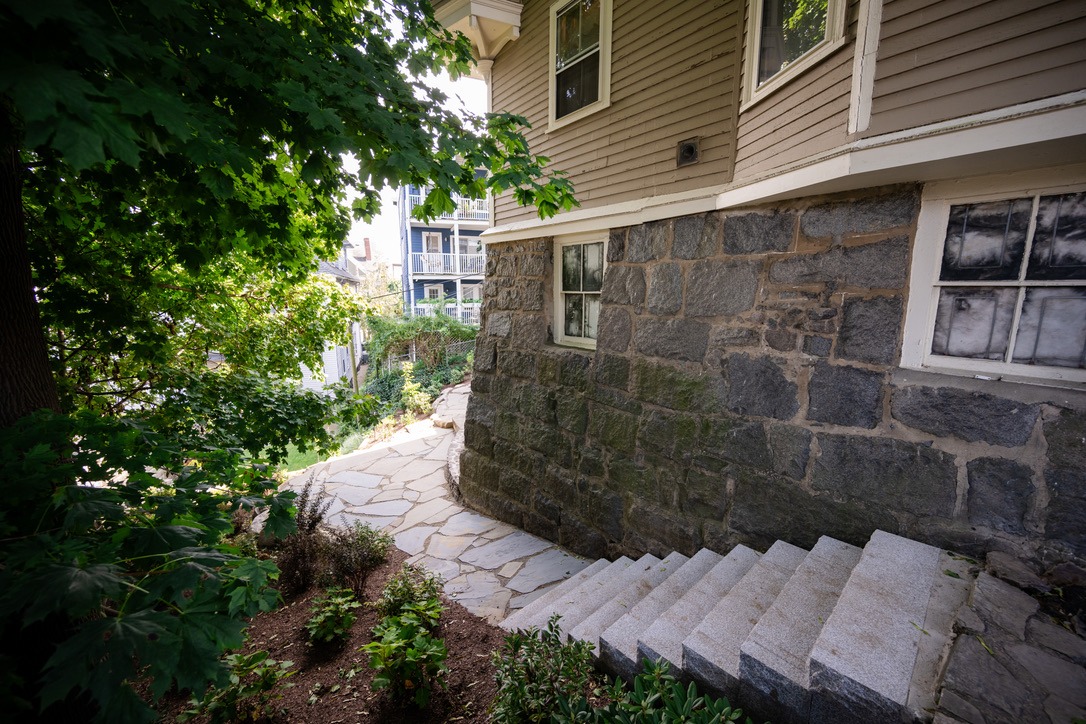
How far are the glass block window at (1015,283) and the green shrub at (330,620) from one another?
12.7 ft

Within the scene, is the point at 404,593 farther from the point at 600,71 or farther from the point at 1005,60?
the point at 600,71

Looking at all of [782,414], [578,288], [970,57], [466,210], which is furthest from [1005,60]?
[466,210]

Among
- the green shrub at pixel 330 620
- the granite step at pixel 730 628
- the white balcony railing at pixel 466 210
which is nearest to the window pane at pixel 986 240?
the granite step at pixel 730 628

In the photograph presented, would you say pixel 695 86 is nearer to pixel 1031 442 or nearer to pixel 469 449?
pixel 1031 442

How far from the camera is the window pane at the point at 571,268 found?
4391mm

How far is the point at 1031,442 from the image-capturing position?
6.48ft

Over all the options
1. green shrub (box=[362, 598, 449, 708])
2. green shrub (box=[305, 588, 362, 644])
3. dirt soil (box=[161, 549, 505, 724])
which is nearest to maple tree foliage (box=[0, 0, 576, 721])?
green shrub (box=[362, 598, 449, 708])

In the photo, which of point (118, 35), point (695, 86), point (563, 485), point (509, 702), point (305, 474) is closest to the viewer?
point (118, 35)

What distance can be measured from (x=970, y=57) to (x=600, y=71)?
287 cm

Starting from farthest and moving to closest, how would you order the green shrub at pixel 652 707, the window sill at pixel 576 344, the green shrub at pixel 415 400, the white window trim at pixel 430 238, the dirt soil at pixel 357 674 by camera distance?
the white window trim at pixel 430 238 → the green shrub at pixel 415 400 → the window sill at pixel 576 344 → the dirt soil at pixel 357 674 → the green shrub at pixel 652 707

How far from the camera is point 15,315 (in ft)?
5.88

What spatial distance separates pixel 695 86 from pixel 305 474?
703 cm

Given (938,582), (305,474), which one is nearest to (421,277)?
(305,474)

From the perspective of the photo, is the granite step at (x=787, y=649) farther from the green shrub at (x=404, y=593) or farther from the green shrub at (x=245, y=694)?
the green shrub at (x=245, y=694)
